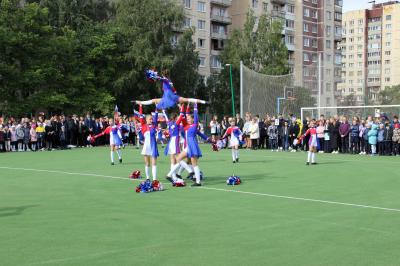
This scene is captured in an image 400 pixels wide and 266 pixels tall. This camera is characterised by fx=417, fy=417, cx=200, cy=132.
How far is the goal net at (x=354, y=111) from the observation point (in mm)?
25766

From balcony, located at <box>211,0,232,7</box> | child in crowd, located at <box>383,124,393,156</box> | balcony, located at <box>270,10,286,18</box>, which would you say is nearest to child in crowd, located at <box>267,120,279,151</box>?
child in crowd, located at <box>383,124,393,156</box>

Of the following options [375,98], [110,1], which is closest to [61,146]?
[375,98]


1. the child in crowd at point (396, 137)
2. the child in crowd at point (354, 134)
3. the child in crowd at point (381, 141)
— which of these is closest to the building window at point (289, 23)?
the child in crowd at point (354, 134)

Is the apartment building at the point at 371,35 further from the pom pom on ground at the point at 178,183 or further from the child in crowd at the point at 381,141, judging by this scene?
the pom pom on ground at the point at 178,183

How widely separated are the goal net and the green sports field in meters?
14.6

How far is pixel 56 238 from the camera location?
6.08 meters

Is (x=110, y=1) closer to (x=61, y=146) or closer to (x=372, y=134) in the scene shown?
(x=61, y=146)

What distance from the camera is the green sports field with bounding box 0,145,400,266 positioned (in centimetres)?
528

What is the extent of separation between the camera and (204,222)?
23.1 feet

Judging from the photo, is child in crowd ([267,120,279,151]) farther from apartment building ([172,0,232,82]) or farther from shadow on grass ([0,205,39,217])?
apartment building ([172,0,232,82])

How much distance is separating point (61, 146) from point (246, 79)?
14266 millimetres

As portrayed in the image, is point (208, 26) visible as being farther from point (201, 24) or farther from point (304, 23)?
point (304, 23)

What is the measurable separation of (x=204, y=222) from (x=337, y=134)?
62.8ft

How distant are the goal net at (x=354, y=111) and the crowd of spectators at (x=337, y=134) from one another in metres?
0.72
